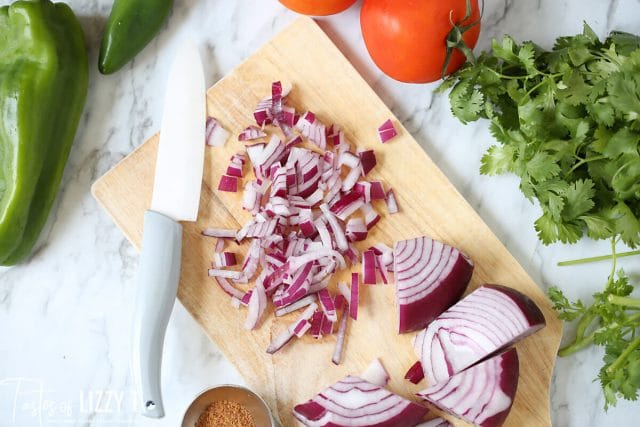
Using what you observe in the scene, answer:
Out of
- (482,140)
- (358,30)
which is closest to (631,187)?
(482,140)

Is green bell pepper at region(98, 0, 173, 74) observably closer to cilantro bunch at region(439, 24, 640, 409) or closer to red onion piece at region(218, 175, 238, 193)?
red onion piece at region(218, 175, 238, 193)

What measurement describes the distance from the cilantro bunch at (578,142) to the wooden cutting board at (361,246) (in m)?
0.12

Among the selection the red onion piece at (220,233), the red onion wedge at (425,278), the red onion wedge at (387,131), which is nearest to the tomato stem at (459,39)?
the red onion wedge at (387,131)

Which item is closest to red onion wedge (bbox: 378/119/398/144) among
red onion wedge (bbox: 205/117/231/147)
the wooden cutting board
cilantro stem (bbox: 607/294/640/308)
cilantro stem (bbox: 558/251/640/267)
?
the wooden cutting board

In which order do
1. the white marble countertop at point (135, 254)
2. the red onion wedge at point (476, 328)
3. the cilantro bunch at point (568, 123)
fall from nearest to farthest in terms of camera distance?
the cilantro bunch at point (568, 123)
the red onion wedge at point (476, 328)
the white marble countertop at point (135, 254)

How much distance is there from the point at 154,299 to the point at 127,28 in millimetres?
711

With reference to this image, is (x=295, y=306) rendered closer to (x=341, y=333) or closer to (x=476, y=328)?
(x=341, y=333)

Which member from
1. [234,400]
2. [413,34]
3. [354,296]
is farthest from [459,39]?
[234,400]

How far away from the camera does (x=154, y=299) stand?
1600 millimetres

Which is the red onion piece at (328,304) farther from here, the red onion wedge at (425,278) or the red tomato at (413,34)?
the red tomato at (413,34)

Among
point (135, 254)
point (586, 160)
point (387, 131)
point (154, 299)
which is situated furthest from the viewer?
point (135, 254)

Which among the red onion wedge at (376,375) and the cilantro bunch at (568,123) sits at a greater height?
the cilantro bunch at (568,123)

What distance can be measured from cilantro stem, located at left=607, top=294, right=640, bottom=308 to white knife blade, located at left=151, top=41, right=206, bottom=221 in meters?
1.01

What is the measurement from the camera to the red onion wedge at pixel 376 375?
1646 millimetres
